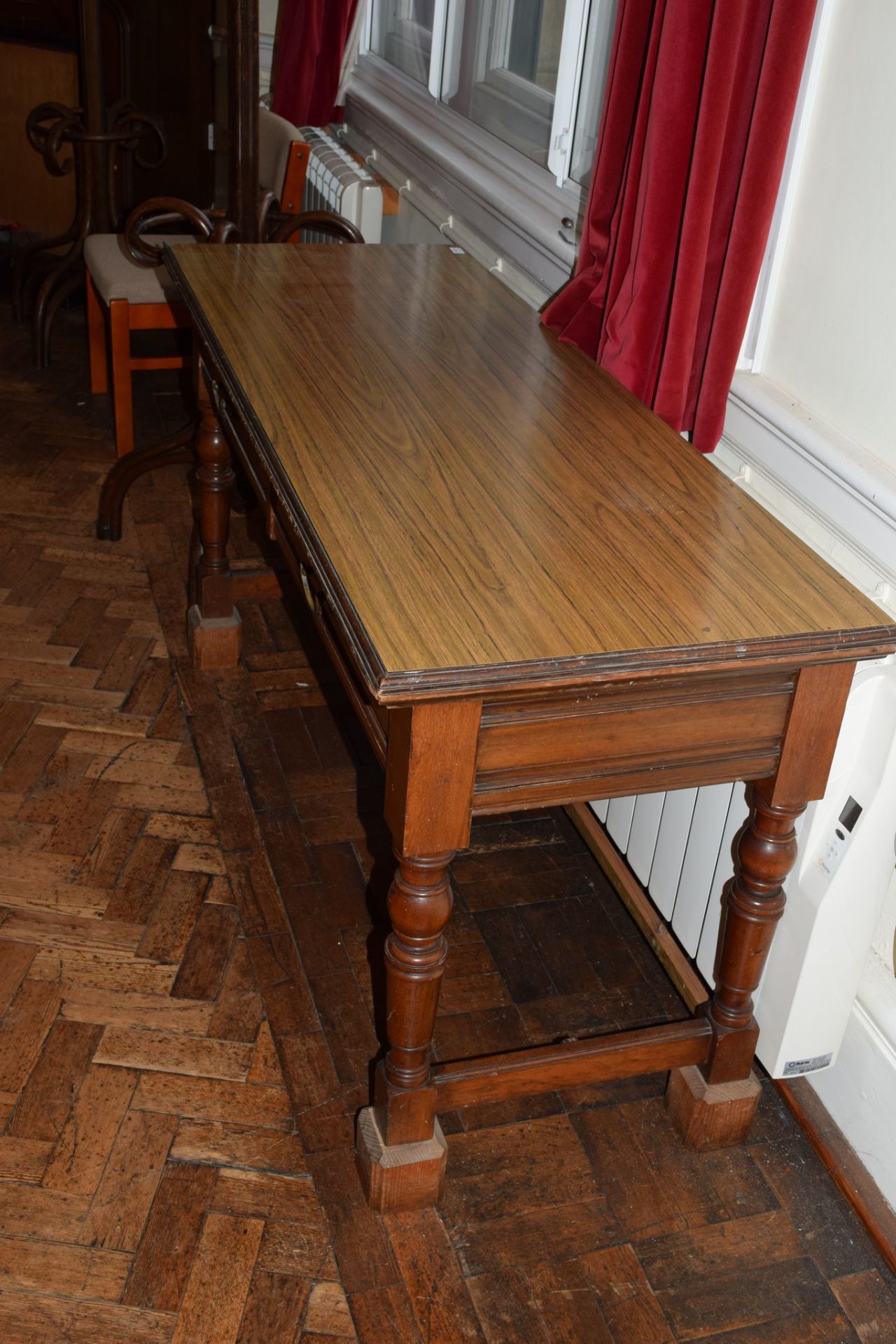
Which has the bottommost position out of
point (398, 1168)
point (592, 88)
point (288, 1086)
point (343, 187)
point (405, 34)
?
point (288, 1086)

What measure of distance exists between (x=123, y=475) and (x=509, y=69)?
1424mm

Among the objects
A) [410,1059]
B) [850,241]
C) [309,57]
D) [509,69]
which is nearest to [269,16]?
[309,57]

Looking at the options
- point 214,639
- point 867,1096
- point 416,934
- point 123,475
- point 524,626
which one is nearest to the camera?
point 524,626

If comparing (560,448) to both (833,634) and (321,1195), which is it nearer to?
(833,634)

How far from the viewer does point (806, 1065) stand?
5.96 ft

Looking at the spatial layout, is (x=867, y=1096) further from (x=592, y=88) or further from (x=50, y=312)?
(x=50, y=312)

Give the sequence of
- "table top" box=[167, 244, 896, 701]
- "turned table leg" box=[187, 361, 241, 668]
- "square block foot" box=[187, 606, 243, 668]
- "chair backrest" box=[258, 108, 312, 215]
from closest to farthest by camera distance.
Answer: "table top" box=[167, 244, 896, 701] < "turned table leg" box=[187, 361, 241, 668] < "square block foot" box=[187, 606, 243, 668] < "chair backrest" box=[258, 108, 312, 215]

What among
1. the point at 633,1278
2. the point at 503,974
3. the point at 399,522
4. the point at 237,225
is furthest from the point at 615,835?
the point at 237,225

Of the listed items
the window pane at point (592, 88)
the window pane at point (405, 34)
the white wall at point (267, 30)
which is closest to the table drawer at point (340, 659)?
the window pane at point (592, 88)

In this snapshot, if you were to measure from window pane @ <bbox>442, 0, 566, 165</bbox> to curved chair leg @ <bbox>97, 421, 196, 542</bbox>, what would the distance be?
1.09 metres

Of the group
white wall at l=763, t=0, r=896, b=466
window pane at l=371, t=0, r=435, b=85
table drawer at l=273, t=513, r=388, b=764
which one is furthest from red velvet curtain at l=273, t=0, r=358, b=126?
table drawer at l=273, t=513, r=388, b=764

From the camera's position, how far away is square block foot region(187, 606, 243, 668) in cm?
286

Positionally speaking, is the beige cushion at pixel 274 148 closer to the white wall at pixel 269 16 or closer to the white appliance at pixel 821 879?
the white wall at pixel 269 16

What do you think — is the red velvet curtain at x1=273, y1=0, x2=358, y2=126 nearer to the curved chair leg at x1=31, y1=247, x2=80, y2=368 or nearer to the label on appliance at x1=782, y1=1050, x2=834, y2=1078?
the curved chair leg at x1=31, y1=247, x2=80, y2=368
